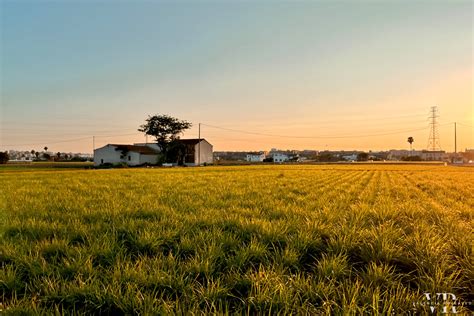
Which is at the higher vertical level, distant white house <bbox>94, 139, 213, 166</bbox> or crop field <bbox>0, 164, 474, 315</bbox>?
distant white house <bbox>94, 139, 213, 166</bbox>

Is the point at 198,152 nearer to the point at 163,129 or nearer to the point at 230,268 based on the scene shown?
the point at 163,129

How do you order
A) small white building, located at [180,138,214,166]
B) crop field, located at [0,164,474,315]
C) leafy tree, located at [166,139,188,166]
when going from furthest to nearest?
small white building, located at [180,138,214,166] < leafy tree, located at [166,139,188,166] < crop field, located at [0,164,474,315]

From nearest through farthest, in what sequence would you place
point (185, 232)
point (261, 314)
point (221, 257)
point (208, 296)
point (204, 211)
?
point (261, 314) → point (208, 296) → point (221, 257) → point (185, 232) → point (204, 211)

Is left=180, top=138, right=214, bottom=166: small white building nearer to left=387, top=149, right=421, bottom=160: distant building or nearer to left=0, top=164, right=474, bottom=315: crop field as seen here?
left=0, top=164, right=474, bottom=315: crop field

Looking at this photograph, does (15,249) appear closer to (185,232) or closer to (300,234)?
(185,232)

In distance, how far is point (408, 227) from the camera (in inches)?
212

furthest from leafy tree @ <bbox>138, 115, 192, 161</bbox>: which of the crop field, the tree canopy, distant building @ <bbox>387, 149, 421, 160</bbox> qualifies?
distant building @ <bbox>387, 149, 421, 160</bbox>

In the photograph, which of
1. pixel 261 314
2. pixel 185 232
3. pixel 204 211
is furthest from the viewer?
pixel 204 211

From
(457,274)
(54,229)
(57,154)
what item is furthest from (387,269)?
(57,154)

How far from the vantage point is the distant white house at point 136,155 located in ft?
212

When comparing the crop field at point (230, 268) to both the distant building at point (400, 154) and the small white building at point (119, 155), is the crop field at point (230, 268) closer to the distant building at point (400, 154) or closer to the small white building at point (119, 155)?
the small white building at point (119, 155)

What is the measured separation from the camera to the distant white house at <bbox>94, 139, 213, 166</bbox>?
64500 mm

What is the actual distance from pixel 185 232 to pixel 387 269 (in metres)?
2.96

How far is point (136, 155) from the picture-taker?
65188 millimetres
